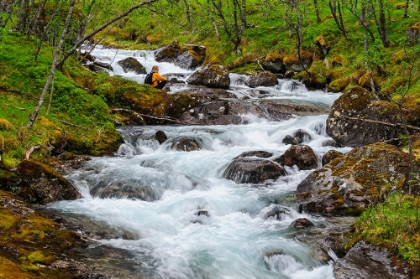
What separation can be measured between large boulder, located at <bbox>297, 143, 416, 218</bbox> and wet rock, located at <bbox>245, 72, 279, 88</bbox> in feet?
50.6

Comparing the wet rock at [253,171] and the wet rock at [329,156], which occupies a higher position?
the wet rock at [329,156]

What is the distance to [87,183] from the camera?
1036 centimetres

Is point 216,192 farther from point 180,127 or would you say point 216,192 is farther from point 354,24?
point 354,24

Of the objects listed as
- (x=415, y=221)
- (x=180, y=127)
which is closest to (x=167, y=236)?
(x=415, y=221)

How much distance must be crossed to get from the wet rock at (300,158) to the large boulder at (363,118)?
253cm

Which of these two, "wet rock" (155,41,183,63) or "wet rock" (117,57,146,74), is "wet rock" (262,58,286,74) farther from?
"wet rock" (117,57,146,74)

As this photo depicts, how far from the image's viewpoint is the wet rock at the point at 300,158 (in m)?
12.3

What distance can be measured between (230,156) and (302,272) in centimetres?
732

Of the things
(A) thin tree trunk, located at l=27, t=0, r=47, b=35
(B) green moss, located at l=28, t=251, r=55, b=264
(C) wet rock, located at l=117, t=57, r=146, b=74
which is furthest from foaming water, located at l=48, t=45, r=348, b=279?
(C) wet rock, located at l=117, t=57, r=146, b=74

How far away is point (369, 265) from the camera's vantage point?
6238mm

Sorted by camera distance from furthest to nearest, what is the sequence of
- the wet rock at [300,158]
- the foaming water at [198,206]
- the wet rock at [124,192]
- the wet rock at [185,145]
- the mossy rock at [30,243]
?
the wet rock at [185,145], the wet rock at [300,158], the wet rock at [124,192], the foaming water at [198,206], the mossy rock at [30,243]

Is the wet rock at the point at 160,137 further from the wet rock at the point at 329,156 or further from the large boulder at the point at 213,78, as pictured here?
the large boulder at the point at 213,78

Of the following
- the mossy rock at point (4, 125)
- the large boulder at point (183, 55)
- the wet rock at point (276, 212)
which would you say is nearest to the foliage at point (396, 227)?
the wet rock at point (276, 212)

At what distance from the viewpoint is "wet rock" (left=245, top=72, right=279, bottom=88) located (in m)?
25.8
